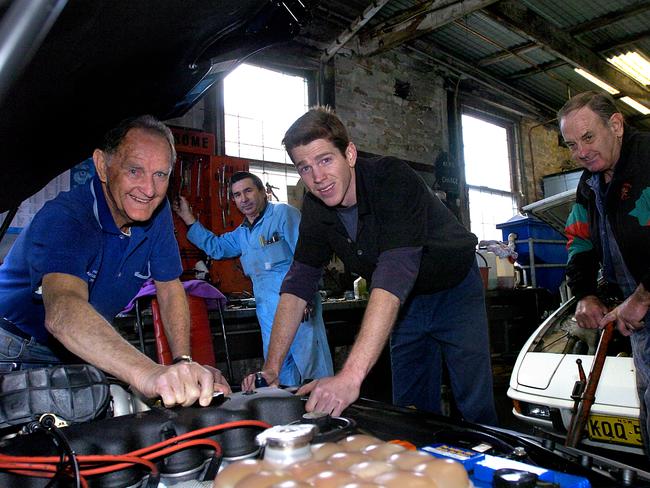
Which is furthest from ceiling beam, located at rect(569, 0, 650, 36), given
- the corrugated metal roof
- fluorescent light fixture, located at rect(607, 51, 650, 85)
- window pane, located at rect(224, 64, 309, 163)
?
window pane, located at rect(224, 64, 309, 163)

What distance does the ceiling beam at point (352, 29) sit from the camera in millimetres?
5395

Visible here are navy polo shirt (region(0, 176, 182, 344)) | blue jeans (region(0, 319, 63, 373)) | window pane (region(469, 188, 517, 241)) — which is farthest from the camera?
window pane (region(469, 188, 517, 241))

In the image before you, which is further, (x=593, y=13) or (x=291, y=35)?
(x=593, y=13)

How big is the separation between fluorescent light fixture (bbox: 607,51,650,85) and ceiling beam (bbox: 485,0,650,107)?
0.09 meters

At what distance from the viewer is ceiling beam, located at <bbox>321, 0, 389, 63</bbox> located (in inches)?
212

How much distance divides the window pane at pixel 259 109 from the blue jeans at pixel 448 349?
11.5ft

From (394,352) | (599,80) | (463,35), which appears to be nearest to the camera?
(394,352)

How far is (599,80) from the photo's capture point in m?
7.52

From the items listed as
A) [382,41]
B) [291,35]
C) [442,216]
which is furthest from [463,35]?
[291,35]

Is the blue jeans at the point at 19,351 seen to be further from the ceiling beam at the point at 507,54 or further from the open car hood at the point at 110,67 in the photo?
the ceiling beam at the point at 507,54

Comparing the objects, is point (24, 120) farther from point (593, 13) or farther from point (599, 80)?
point (599, 80)

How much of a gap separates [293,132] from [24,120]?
37.3 inches

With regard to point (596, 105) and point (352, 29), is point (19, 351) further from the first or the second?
point (352, 29)

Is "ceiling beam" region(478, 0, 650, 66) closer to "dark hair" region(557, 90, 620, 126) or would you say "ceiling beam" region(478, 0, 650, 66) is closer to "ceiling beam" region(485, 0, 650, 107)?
"ceiling beam" region(485, 0, 650, 107)
